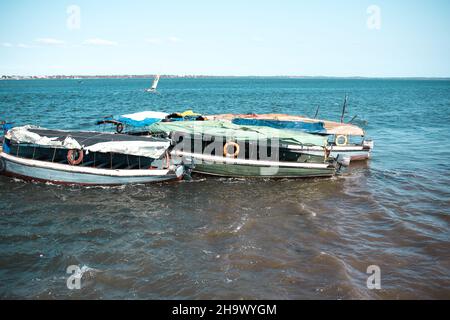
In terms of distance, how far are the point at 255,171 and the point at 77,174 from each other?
10.9 meters

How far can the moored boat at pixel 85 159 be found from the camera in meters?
19.3

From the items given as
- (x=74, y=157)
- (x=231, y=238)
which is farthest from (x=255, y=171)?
(x=74, y=157)

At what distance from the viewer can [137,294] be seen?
34.3 ft

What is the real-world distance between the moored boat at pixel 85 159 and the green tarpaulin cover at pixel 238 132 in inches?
105

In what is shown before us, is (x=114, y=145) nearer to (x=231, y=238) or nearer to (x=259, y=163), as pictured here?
(x=259, y=163)

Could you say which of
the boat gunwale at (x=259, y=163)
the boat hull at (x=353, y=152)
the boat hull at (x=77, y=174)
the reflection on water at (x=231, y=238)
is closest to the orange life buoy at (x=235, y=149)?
the boat gunwale at (x=259, y=163)

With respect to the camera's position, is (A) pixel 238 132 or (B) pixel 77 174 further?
(A) pixel 238 132

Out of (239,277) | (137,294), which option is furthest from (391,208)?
(137,294)

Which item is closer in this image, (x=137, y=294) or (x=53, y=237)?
(x=137, y=294)

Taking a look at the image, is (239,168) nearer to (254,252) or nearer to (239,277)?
(254,252)

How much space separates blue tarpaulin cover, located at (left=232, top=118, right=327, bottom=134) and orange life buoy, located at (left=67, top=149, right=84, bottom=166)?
12.2 m

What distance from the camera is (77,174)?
19.3 meters

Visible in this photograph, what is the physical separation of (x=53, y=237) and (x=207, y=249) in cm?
655
